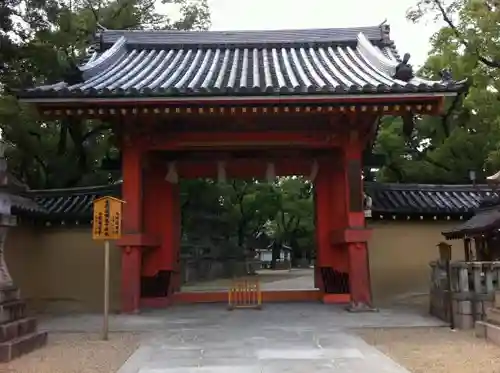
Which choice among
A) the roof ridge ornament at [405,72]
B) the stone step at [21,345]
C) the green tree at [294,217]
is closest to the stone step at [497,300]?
the roof ridge ornament at [405,72]

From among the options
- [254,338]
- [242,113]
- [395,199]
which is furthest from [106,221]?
[395,199]

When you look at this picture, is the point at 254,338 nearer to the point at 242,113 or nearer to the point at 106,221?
the point at 106,221

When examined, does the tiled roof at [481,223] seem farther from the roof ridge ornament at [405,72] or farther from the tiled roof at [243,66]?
the roof ridge ornament at [405,72]

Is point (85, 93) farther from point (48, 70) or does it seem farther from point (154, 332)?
point (48, 70)

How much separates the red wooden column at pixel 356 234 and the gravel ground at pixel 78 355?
487 centimetres

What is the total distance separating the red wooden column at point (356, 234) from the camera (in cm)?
1197

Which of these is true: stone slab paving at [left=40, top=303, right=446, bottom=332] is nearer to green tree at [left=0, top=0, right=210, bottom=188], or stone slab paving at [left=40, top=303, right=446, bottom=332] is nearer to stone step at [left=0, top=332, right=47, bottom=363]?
stone step at [left=0, top=332, right=47, bottom=363]

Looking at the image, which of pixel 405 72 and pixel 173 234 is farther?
pixel 173 234

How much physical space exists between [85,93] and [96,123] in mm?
9869

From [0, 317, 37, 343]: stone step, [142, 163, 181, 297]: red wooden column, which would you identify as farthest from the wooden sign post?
[142, 163, 181, 297]: red wooden column

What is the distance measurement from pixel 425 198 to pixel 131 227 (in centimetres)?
753

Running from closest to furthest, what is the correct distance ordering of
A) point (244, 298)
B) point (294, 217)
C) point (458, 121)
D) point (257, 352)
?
point (257, 352) → point (244, 298) → point (458, 121) → point (294, 217)

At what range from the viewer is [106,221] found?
9438 mm

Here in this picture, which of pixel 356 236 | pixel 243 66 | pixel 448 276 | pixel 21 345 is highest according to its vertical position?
pixel 243 66
